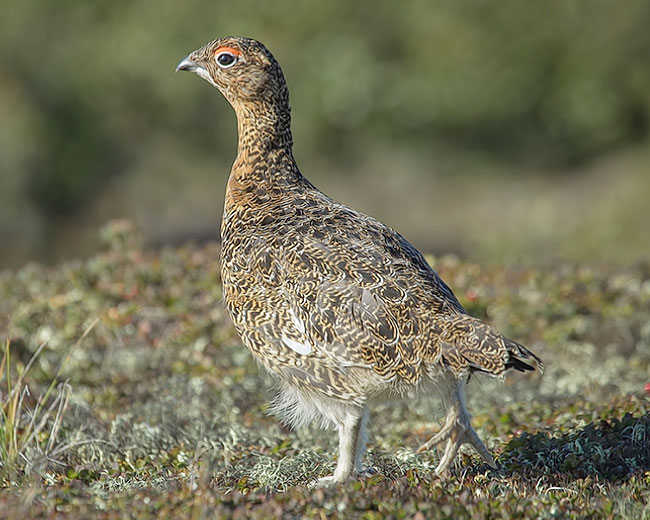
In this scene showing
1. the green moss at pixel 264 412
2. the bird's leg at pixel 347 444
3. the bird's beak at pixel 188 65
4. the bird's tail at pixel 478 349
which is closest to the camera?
the green moss at pixel 264 412

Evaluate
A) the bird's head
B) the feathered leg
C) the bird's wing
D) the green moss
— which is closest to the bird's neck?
the bird's head

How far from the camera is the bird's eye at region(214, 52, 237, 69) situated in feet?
20.0

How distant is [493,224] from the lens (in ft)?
58.5

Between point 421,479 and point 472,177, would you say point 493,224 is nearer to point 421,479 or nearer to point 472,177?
point 472,177

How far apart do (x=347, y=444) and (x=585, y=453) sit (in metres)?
1.34

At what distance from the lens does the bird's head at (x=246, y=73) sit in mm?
6066

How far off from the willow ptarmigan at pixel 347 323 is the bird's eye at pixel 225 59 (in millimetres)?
969

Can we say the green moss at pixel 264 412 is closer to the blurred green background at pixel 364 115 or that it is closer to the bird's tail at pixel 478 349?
the bird's tail at pixel 478 349

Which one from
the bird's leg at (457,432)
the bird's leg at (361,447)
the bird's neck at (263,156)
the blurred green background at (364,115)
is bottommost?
the bird's leg at (361,447)

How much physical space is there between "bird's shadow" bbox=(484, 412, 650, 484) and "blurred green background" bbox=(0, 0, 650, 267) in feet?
38.3

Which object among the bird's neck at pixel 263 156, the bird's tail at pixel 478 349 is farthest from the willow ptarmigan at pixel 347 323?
the bird's neck at pixel 263 156

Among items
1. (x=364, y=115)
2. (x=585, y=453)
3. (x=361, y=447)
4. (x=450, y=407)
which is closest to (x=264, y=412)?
(x=361, y=447)

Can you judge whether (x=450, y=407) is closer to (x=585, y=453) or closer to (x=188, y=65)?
(x=585, y=453)

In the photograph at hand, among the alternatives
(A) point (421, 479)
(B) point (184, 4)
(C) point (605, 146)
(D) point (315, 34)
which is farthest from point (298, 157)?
(A) point (421, 479)
